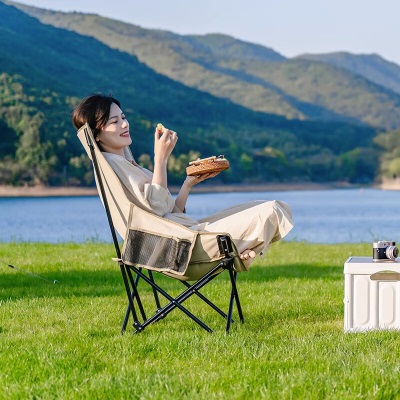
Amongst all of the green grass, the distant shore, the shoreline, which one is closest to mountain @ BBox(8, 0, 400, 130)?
the shoreline

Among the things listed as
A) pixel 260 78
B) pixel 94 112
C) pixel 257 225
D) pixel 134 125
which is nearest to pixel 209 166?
pixel 257 225

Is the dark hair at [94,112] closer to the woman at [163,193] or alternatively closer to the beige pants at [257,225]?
the woman at [163,193]

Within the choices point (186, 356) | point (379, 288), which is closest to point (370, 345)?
point (379, 288)

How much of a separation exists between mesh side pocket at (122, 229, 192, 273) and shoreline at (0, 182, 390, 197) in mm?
51787

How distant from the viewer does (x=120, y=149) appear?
358 cm

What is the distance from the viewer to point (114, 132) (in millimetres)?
3514

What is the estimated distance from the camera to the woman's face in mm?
3506

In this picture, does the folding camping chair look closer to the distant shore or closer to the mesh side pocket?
the mesh side pocket

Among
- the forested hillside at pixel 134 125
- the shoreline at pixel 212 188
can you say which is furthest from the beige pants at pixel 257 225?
the shoreline at pixel 212 188

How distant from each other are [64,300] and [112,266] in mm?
1884

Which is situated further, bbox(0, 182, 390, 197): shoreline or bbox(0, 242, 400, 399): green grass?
bbox(0, 182, 390, 197): shoreline

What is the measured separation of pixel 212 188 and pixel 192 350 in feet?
223

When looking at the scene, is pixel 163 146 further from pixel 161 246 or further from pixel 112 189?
pixel 161 246

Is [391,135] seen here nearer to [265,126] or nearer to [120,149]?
[265,126]
